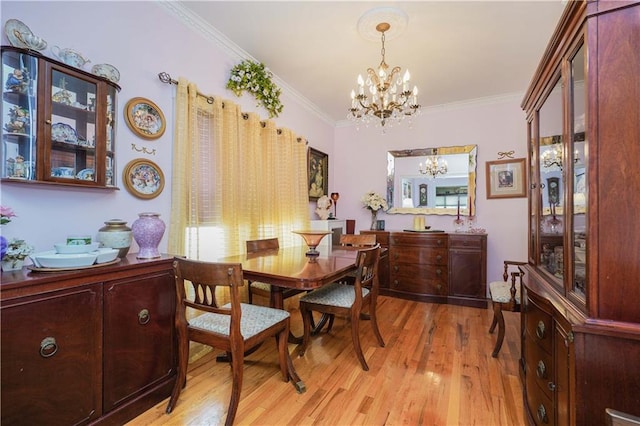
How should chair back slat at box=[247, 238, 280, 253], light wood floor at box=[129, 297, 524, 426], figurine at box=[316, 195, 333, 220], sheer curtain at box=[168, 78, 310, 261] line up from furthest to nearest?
figurine at box=[316, 195, 333, 220]
chair back slat at box=[247, 238, 280, 253]
sheer curtain at box=[168, 78, 310, 261]
light wood floor at box=[129, 297, 524, 426]

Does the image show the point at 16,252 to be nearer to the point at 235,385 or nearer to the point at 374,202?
the point at 235,385

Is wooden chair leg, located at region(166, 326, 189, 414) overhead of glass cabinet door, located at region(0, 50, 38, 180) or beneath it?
beneath

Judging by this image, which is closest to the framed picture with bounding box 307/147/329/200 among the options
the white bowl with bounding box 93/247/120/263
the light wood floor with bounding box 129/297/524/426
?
the light wood floor with bounding box 129/297/524/426

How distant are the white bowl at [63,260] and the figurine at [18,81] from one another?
80cm

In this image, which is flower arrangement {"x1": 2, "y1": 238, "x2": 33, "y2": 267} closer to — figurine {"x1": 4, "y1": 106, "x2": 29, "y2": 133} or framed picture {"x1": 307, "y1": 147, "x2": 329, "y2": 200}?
figurine {"x1": 4, "y1": 106, "x2": 29, "y2": 133}

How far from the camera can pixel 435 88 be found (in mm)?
3541

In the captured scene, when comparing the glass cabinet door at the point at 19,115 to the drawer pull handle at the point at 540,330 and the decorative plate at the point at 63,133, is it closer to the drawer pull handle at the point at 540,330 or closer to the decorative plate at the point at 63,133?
the decorative plate at the point at 63,133

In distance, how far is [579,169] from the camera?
1104mm

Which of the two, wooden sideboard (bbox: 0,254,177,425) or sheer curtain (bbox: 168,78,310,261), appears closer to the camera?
wooden sideboard (bbox: 0,254,177,425)

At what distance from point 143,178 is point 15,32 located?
920 mm

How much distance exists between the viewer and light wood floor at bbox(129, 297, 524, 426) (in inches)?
62.4

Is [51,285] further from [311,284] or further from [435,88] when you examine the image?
[435,88]

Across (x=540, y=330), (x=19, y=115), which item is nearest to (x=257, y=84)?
(x=19, y=115)

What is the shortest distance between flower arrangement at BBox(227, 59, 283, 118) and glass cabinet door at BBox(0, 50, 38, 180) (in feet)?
4.97
